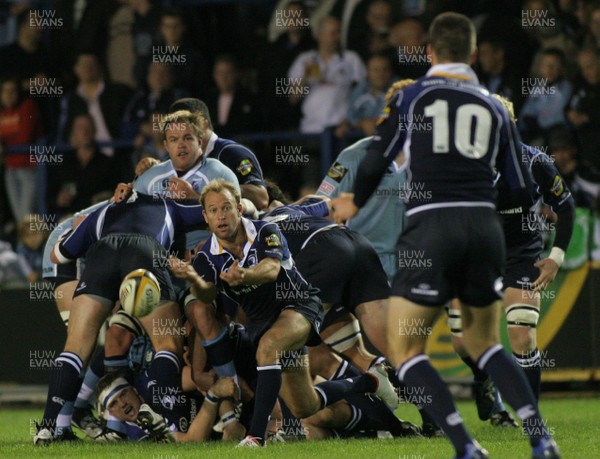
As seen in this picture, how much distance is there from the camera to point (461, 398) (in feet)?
36.8

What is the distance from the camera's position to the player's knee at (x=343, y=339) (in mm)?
8344

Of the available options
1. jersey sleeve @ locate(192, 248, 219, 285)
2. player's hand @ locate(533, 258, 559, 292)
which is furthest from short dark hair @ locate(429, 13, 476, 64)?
player's hand @ locate(533, 258, 559, 292)

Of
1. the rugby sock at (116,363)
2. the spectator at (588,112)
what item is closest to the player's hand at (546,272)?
the rugby sock at (116,363)

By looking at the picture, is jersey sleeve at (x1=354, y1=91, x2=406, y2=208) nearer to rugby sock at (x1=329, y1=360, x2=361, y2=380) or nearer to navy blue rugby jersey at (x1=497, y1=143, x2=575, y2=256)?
rugby sock at (x1=329, y1=360, x2=361, y2=380)

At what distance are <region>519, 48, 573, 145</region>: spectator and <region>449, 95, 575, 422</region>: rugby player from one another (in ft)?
11.6

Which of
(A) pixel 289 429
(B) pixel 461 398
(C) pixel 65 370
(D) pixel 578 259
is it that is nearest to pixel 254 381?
(A) pixel 289 429

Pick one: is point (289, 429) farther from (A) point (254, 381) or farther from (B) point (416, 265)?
(B) point (416, 265)

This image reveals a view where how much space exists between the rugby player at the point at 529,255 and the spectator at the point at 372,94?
12.8ft

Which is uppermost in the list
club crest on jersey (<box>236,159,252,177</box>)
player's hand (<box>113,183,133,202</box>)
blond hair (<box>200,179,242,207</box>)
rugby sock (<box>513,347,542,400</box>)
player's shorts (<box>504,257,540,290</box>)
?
blond hair (<box>200,179,242,207</box>)

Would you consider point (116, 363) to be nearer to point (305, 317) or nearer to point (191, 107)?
point (305, 317)

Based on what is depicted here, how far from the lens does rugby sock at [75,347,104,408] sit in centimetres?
859

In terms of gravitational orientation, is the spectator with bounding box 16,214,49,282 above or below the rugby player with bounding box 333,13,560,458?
below

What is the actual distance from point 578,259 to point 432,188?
5.94 metres

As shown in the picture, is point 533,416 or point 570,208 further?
point 570,208
